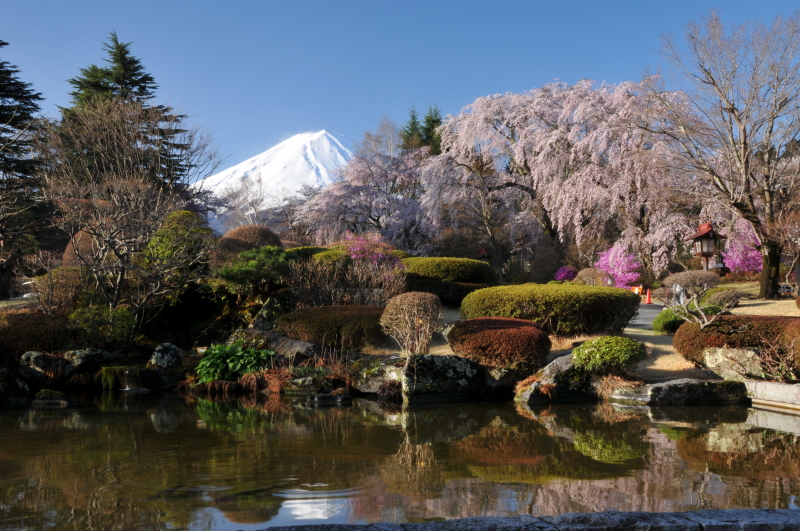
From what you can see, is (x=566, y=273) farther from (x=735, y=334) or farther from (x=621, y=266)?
(x=735, y=334)

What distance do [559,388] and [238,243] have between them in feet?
32.8

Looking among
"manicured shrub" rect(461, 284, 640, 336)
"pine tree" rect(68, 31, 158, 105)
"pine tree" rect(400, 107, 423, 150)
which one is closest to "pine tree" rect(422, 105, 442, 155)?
"pine tree" rect(400, 107, 423, 150)

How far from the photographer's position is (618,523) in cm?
315

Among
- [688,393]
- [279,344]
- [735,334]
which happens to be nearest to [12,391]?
Answer: [279,344]

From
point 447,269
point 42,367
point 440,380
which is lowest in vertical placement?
point 440,380

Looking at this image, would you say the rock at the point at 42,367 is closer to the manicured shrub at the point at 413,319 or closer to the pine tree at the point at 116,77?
the manicured shrub at the point at 413,319

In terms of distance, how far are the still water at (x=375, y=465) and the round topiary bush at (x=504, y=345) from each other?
3.94 feet

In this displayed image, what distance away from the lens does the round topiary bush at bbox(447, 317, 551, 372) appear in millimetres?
9305

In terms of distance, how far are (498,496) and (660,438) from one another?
2789 millimetres

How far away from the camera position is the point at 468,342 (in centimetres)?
964

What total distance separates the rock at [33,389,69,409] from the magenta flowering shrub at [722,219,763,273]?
18928 mm

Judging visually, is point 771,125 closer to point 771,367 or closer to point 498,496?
point 771,367

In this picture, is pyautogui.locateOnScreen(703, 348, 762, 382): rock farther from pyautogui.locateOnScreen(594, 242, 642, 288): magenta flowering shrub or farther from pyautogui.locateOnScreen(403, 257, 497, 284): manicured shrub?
pyautogui.locateOnScreen(594, 242, 642, 288): magenta flowering shrub

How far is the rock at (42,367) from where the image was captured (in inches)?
401
